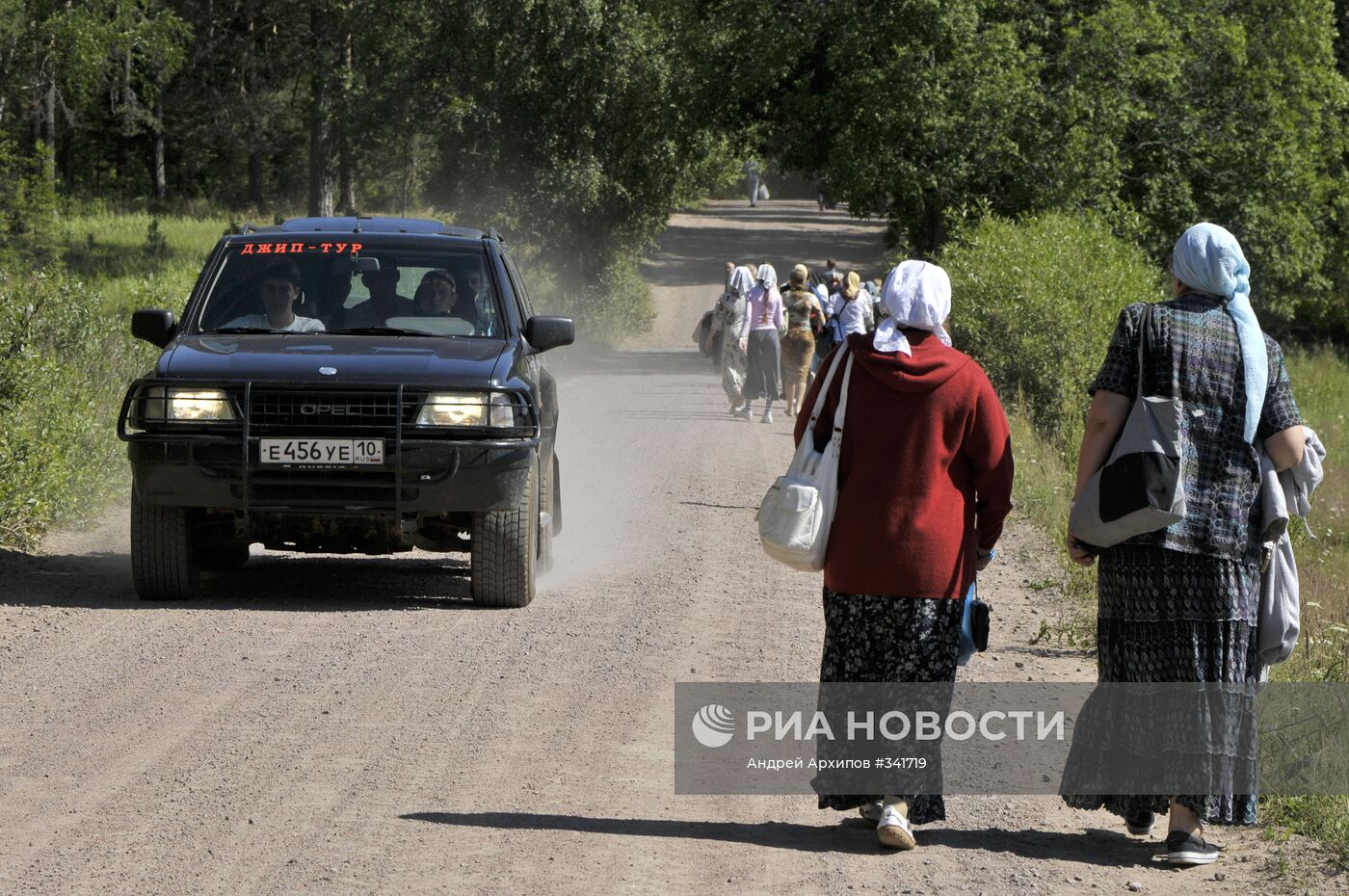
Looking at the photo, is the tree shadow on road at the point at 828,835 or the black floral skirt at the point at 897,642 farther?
the tree shadow on road at the point at 828,835

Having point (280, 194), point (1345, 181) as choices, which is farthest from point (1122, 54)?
point (280, 194)

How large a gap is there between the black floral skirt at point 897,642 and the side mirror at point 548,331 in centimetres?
422

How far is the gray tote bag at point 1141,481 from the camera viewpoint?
4879 millimetres

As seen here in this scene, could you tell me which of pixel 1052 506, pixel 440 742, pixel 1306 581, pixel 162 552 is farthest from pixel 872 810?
pixel 1306 581

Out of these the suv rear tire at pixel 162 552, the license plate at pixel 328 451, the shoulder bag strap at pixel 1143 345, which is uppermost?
the shoulder bag strap at pixel 1143 345

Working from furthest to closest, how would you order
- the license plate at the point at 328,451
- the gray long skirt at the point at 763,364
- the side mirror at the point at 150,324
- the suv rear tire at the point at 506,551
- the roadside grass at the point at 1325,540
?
the gray long skirt at the point at 763,364
the side mirror at the point at 150,324
the suv rear tire at the point at 506,551
the license plate at the point at 328,451
the roadside grass at the point at 1325,540

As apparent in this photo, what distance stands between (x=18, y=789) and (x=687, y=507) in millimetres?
8320

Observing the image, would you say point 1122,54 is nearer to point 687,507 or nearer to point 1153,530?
point 687,507

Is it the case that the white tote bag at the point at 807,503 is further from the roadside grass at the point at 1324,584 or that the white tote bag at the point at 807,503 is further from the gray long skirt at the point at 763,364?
the gray long skirt at the point at 763,364

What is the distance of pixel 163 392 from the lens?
8414 millimetres

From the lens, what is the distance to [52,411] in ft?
38.5

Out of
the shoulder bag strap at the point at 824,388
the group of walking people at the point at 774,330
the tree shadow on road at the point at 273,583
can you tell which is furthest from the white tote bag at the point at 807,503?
the group of walking people at the point at 774,330

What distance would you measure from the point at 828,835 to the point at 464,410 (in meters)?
3.77

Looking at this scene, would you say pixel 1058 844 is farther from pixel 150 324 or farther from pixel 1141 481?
pixel 150 324
